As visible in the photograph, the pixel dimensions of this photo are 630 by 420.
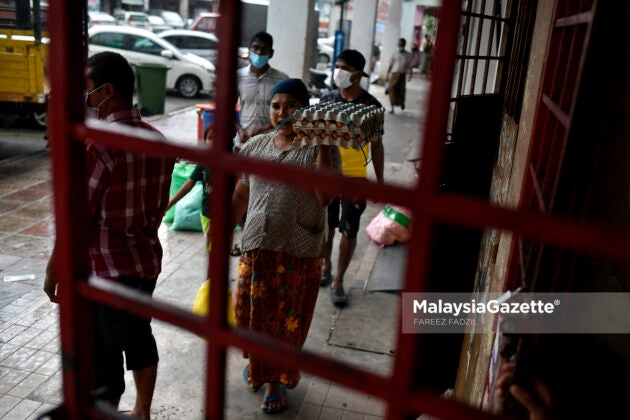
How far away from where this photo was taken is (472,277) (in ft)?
12.2

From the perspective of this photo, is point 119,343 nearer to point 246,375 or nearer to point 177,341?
point 246,375

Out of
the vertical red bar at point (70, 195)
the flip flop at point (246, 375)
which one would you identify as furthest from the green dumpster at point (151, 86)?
the vertical red bar at point (70, 195)

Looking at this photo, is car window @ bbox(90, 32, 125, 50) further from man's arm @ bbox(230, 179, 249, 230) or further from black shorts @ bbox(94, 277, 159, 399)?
black shorts @ bbox(94, 277, 159, 399)

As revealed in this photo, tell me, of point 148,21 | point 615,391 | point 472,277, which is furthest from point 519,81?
point 148,21

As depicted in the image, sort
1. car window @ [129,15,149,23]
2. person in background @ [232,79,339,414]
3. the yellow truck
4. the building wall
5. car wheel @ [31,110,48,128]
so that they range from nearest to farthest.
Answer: the building wall
person in background @ [232,79,339,414]
the yellow truck
car wheel @ [31,110,48,128]
car window @ [129,15,149,23]

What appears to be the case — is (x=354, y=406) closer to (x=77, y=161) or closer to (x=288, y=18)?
(x=77, y=161)

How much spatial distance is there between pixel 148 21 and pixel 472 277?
2152cm

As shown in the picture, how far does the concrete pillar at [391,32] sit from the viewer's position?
64.0ft

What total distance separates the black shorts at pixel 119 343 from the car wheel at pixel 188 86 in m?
11.1

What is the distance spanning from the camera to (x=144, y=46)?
12562 mm

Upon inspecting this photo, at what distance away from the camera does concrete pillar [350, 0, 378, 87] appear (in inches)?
543

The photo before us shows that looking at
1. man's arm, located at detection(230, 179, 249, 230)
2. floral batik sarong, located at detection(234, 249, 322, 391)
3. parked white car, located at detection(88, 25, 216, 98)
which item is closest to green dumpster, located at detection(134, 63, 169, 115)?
parked white car, located at detection(88, 25, 216, 98)

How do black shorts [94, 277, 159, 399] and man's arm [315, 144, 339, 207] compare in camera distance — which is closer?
black shorts [94, 277, 159, 399]

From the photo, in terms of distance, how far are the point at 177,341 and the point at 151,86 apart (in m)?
8.07
